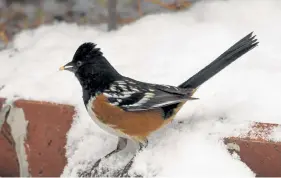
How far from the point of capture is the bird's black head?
3.77 metres

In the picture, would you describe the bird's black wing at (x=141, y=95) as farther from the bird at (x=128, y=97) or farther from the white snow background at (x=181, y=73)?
the white snow background at (x=181, y=73)

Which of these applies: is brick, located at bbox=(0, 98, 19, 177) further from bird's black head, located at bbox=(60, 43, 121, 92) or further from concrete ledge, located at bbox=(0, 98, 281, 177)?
bird's black head, located at bbox=(60, 43, 121, 92)

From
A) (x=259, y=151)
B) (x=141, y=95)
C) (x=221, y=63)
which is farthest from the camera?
(x=221, y=63)

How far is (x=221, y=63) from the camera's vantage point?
12.8 ft

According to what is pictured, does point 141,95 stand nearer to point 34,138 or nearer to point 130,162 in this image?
point 130,162

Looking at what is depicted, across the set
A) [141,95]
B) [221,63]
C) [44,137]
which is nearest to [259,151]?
[221,63]

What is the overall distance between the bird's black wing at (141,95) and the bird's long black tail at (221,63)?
91 mm

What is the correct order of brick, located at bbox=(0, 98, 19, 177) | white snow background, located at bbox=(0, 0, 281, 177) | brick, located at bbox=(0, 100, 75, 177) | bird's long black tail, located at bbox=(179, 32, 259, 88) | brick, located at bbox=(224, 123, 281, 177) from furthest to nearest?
brick, located at bbox=(0, 98, 19, 177), brick, located at bbox=(0, 100, 75, 177), bird's long black tail, located at bbox=(179, 32, 259, 88), white snow background, located at bbox=(0, 0, 281, 177), brick, located at bbox=(224, 123, 281, 177)

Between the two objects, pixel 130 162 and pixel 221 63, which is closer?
pixel 130 162

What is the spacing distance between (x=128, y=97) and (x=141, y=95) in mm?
79

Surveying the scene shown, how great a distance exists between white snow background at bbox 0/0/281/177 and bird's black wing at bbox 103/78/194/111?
25 centimetres

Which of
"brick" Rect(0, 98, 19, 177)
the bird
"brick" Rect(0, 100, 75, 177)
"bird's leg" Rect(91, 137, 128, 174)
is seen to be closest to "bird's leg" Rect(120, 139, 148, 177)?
the bird

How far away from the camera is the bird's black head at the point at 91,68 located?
3771mm

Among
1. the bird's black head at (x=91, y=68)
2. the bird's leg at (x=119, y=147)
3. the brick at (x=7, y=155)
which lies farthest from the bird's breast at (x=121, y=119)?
the brick at (x=7, y=155)
